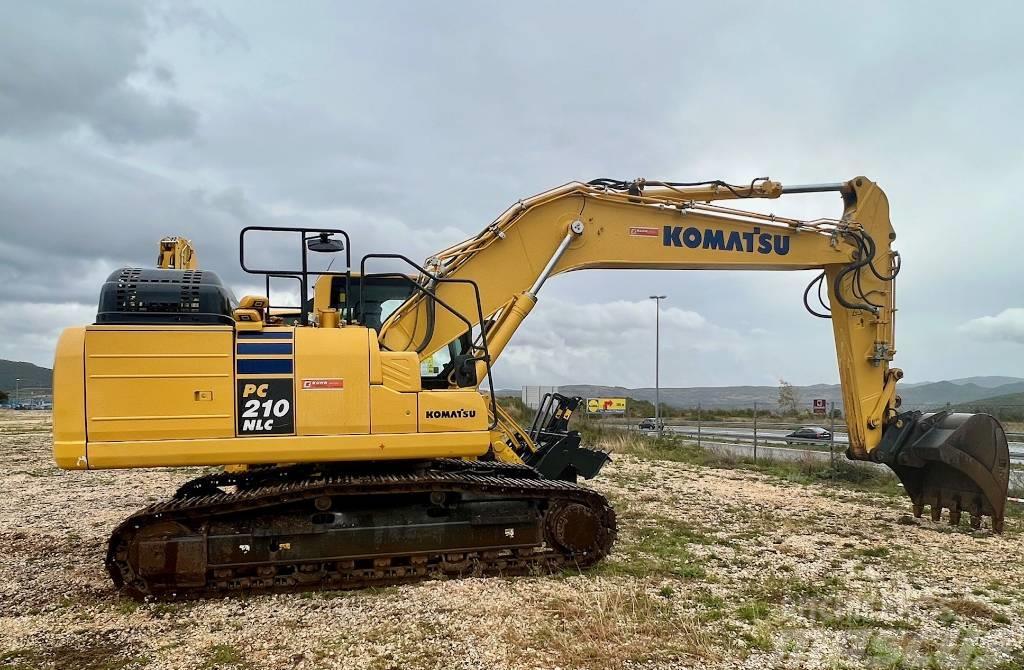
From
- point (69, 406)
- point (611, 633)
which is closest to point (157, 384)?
point (69, 406)

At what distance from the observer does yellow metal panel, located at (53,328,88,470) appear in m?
5.57

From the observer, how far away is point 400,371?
632 centimetres

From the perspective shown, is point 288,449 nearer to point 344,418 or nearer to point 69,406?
point 344,418

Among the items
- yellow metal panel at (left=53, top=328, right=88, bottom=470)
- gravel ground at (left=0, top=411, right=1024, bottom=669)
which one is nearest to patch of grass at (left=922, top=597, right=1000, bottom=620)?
gravel ground at (left=0, top=411, right=1024, bottom=669)

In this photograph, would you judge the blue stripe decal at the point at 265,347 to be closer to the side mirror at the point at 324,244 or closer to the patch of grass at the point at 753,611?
the side mirror at the point at 324,244

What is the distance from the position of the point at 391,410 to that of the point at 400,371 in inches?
14.5

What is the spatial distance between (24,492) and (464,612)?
980 cm

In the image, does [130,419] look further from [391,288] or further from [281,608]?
[391,288]

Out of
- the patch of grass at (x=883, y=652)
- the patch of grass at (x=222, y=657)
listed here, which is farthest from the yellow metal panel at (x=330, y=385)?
the patch of grass at (x=883, y=652)

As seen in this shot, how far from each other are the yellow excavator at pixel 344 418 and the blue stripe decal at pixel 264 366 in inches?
0.5

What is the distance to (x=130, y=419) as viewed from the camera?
18.7 feet

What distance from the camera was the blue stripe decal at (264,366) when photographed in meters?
5.93

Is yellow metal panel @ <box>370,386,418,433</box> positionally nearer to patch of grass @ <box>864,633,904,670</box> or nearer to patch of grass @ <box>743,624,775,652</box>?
patch of grass @ <box>743,624,775,652</box>

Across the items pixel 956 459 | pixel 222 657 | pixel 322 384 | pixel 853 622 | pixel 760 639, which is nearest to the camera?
pixel 222 657
